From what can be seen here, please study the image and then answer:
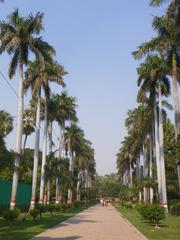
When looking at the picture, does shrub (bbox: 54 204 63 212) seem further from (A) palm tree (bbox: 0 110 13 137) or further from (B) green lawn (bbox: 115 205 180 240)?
(B) green lawn (bbox: 115 205 180 240)

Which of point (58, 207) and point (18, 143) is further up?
point (18, 143)

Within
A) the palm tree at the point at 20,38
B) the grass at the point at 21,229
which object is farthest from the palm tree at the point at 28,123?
the grass at the point at 21,229

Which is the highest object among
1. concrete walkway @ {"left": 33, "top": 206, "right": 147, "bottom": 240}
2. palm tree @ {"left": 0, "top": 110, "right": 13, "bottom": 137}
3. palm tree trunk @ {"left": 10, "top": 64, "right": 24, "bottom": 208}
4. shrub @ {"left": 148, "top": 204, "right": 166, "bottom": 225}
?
palm tree @ {"left": 0, "top": 110, "right": 13, "bottom": 137}

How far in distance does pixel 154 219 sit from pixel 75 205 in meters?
41.2

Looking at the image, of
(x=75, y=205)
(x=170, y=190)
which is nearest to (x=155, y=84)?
(x=170, y=190)

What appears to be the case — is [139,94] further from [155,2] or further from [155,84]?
[155,2]

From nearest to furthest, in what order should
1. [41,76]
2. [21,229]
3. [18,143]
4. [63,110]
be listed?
[21,229] < [18,143] < [41,76] < [63,110]

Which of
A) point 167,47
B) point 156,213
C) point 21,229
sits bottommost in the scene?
point 21,229

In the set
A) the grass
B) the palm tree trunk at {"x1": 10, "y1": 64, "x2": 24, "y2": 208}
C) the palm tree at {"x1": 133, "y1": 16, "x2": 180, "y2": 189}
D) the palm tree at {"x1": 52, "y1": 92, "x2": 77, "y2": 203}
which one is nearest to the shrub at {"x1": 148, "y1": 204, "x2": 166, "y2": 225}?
the grass

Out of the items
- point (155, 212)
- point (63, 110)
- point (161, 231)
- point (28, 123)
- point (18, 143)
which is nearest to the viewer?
point (161, 231)

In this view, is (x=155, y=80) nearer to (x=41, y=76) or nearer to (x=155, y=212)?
(x=41, y=76)

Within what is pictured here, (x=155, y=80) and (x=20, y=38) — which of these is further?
(x=155, y=80)

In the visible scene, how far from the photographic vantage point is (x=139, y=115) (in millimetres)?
54062

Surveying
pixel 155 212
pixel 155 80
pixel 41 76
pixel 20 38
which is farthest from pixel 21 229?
pixel 155 80
